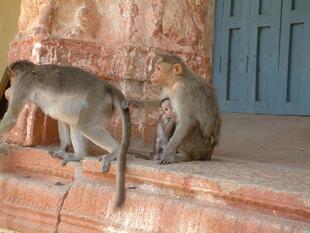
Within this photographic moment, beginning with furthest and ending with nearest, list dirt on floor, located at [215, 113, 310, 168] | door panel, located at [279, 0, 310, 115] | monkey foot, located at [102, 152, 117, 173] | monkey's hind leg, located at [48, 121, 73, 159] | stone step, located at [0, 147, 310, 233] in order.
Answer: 1. door panel, located at [279, 0, 310, 115]
2. dirt on floor, located at [215, 113, 310, 168]
3. monkey's hind leg, located at [48, 121, 73, 159]
4. monkey foot, located at [102, 152, 117, 173]
5. stone step, located at [0, 147, 310, 233]

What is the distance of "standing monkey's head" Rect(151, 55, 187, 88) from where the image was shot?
492 centimetres

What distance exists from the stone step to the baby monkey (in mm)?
396

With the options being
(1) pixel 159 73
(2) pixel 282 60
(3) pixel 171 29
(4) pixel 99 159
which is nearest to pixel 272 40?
(2) pixel 282 60

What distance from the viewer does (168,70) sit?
16.3ft

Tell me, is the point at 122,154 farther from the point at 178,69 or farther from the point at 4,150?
the point at 4,150

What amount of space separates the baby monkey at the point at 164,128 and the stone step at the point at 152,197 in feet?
1.30

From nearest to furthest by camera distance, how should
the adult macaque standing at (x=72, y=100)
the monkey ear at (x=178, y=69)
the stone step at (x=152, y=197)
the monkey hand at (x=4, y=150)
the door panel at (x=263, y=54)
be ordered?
the stone step at (x=152, y=197), the adult macaque standing at (x=72, y=100), the monkey ear at (x=178, y=69), the monkey hand at (x=4, y=150), the door panel at (x=263, y=54)

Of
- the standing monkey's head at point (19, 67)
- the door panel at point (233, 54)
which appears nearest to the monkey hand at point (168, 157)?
the standing monkey's head at point (19, 67)

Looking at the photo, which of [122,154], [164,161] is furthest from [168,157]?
[122,154]

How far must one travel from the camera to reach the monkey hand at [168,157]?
456cm

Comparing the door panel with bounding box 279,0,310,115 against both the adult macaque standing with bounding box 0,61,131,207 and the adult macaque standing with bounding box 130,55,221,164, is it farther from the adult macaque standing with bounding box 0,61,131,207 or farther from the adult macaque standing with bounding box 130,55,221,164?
the adult macaque standing with bounding box 0,61,131,207

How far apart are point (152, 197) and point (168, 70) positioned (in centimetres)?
123

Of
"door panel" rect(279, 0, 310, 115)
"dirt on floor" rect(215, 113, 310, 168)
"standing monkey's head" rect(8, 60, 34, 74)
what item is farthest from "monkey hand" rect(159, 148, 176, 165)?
"door panel" rect(279, 0, 310, 115)

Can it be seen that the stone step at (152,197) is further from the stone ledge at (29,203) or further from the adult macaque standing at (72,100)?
the adult macaque standing at (72,100)
